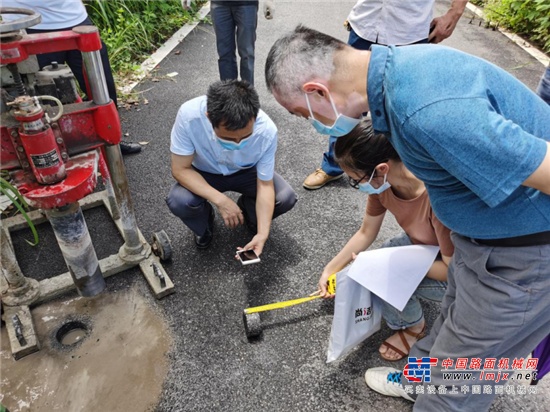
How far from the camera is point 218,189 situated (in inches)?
115

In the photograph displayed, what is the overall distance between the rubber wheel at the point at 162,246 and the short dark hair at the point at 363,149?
1.34 meters

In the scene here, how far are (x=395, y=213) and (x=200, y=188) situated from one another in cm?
120

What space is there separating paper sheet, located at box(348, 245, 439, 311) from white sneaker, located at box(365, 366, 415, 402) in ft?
1.27

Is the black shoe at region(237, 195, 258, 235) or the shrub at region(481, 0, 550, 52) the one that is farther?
the shrub at region(481, 0, 550, 52)

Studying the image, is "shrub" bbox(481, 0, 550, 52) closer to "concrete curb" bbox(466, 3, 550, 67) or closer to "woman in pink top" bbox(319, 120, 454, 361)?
"concrete curb" bbox(466, 3, 550, 67)

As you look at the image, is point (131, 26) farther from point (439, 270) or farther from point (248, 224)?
point (439, 270)

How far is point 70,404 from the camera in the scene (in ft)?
6.82

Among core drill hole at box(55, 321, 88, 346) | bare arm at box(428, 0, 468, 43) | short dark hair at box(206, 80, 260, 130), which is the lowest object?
core drill hole at box(55, 321, 88, 346)

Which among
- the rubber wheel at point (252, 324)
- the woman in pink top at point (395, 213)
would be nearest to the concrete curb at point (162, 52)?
the rubber wheel at point (252, 324)

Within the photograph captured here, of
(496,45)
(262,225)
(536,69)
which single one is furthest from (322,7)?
(262,225)

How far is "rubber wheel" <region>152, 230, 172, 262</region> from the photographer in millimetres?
2721

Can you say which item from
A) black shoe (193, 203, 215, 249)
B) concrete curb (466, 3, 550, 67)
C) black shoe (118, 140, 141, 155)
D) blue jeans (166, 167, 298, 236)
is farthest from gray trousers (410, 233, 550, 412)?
concrete curb (466, 3, 550, 67)

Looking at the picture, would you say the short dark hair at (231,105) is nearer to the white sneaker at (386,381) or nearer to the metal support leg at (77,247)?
the metal support leg at (77,247)

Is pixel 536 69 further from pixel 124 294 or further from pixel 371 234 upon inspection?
pixel 124 294
